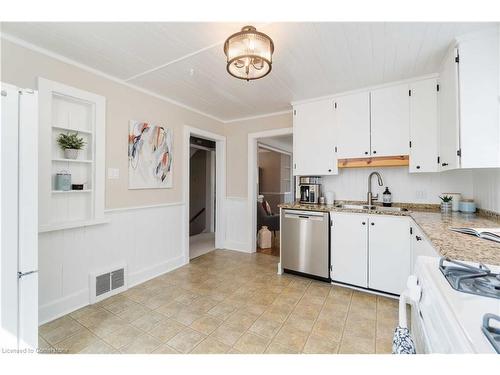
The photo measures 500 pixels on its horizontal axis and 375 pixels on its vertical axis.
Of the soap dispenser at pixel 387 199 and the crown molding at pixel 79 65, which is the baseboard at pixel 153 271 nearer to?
the crown molding at pixel 79 65

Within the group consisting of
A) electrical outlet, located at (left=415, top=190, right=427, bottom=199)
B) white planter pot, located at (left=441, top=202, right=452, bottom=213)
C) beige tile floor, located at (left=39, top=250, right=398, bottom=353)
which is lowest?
beige tile floor, located at (left=39, top=250, right=398, bottom=353)

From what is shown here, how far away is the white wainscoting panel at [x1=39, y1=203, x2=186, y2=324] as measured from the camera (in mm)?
1952

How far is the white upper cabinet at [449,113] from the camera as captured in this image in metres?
1.77

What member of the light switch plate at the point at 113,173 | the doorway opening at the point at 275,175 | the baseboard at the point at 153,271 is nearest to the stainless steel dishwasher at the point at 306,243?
the baseboard at the point at 153,271

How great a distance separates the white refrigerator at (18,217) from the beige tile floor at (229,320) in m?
0.70

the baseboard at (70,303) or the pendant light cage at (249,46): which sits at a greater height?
the pendant light cage at (249,46)

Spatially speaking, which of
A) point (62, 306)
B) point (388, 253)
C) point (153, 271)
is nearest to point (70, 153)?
point (62, 306)

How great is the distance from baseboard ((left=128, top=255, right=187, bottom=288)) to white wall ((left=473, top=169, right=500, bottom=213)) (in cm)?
354

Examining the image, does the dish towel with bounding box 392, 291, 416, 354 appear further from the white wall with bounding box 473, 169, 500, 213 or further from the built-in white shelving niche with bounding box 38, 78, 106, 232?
the built-in white shelving niche with bounding box 38, 78, 106, 232

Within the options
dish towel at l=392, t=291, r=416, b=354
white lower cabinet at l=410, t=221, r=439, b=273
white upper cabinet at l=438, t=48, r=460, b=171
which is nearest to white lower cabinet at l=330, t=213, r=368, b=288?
white lower cabinet at l=410, t=221, r=439, b=273

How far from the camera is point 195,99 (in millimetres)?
3090
